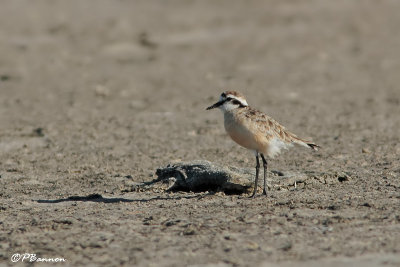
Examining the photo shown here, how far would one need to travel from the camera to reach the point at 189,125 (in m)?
11.1

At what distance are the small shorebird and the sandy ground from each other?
50 cm

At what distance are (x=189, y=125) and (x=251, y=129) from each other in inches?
148

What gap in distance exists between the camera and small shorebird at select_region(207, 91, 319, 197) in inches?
293

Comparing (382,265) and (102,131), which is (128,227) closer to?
(382,265)

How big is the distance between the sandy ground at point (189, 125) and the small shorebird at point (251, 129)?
500 millimetres

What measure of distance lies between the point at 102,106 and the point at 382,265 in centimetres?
778

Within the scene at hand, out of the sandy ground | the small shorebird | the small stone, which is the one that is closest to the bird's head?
the small shorebird

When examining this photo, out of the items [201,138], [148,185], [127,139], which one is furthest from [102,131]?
[148,185]

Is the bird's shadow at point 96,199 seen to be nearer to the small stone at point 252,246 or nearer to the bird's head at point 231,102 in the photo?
the bird's head at point 231,102

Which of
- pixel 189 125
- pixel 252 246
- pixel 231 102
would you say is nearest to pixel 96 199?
Result: pixel 231 102

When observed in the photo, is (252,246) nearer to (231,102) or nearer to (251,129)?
(251,129)

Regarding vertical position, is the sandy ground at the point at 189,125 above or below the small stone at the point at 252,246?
above

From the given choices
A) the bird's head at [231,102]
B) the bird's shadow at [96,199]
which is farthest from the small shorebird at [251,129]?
the bird's shadow at [96,199]

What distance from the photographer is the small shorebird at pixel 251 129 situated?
7.45 metres
